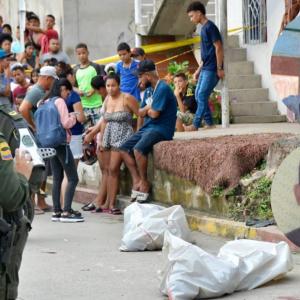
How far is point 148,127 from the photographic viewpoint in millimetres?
11891

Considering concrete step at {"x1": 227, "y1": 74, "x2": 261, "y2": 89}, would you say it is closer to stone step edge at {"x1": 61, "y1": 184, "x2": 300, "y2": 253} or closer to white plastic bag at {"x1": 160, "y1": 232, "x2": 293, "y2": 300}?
stone step edge at {"x1": 61, "y1": 184, "x2": 300, "y2": 253}

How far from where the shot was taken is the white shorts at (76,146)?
1252cm

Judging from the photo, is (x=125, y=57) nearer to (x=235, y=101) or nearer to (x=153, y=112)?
(x=235, y=101)

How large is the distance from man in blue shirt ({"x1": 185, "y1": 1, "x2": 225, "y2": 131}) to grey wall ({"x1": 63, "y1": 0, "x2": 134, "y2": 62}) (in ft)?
26.1

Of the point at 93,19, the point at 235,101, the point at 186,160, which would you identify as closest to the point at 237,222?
the point at 186,160

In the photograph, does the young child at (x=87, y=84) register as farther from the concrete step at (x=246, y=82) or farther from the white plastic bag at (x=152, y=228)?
the white plastic bag at (x=152, y=228)

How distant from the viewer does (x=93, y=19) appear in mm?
21719

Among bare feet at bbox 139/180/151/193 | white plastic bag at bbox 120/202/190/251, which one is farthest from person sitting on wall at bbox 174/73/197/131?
white plastic bag at bbox 120/202/190/251

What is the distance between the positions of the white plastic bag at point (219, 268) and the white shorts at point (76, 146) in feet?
16.9

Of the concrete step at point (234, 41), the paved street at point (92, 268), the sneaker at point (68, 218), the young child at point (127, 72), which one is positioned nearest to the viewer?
the paved street at point (92, 268)

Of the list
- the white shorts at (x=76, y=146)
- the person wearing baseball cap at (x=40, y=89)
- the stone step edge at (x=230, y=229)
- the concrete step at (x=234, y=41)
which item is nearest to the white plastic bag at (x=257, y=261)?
the stone step edge at (x=230, y=229)

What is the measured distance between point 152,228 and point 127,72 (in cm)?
570

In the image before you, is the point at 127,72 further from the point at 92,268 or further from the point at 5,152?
the point at 5,152

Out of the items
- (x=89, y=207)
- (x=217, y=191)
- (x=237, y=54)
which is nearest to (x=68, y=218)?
(x=89, y=207)
